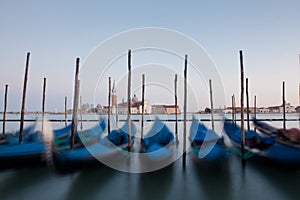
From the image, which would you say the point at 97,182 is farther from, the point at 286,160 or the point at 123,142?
the point at 286,160

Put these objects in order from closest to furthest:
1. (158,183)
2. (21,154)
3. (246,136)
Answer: (158,183) → (21,154) → (246,136)

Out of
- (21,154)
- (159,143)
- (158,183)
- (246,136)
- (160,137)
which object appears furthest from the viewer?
(160,137)

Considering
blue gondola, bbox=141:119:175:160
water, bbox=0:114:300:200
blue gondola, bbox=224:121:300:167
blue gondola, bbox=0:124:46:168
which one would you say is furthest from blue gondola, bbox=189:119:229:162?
blue gondola, bbox=0:124:46:168

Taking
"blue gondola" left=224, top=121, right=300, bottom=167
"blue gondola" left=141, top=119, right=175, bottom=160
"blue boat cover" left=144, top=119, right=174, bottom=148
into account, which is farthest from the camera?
"blue boat cover" left=144, top=119, right=174, bottom=148

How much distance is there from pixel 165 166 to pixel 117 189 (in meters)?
1.75

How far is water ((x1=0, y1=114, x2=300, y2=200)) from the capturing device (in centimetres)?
418

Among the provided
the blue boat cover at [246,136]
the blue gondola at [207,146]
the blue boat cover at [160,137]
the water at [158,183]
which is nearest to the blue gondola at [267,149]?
the blue boat cover at [246,136]

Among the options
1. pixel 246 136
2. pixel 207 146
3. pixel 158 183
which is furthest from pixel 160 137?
pixel 158 183

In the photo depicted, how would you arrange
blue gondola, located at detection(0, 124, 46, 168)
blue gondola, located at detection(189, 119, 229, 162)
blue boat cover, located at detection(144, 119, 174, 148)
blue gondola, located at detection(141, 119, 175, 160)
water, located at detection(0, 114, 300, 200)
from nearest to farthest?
water, located at detection(0, 114, 300, 200), blue gondola, located at detection(0, 124, 46, 168), blue gondola, located at detection(189, 119, 229, 162), blue gondola, located at detection(141, 119, 175, 160), blue boat cover, located at detection(144, 119, 174, 148)

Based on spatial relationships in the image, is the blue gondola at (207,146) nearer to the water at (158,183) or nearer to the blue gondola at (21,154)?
the water at (158,183)

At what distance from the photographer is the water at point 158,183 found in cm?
418

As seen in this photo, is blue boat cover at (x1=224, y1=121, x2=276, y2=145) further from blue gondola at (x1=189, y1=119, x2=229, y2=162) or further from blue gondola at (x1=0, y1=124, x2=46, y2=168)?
blue gondola at (x1=0, y1=124, x2=46, y2=168)

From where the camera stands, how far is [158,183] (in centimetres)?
481

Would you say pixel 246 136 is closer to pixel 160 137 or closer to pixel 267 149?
pixel 267 149
